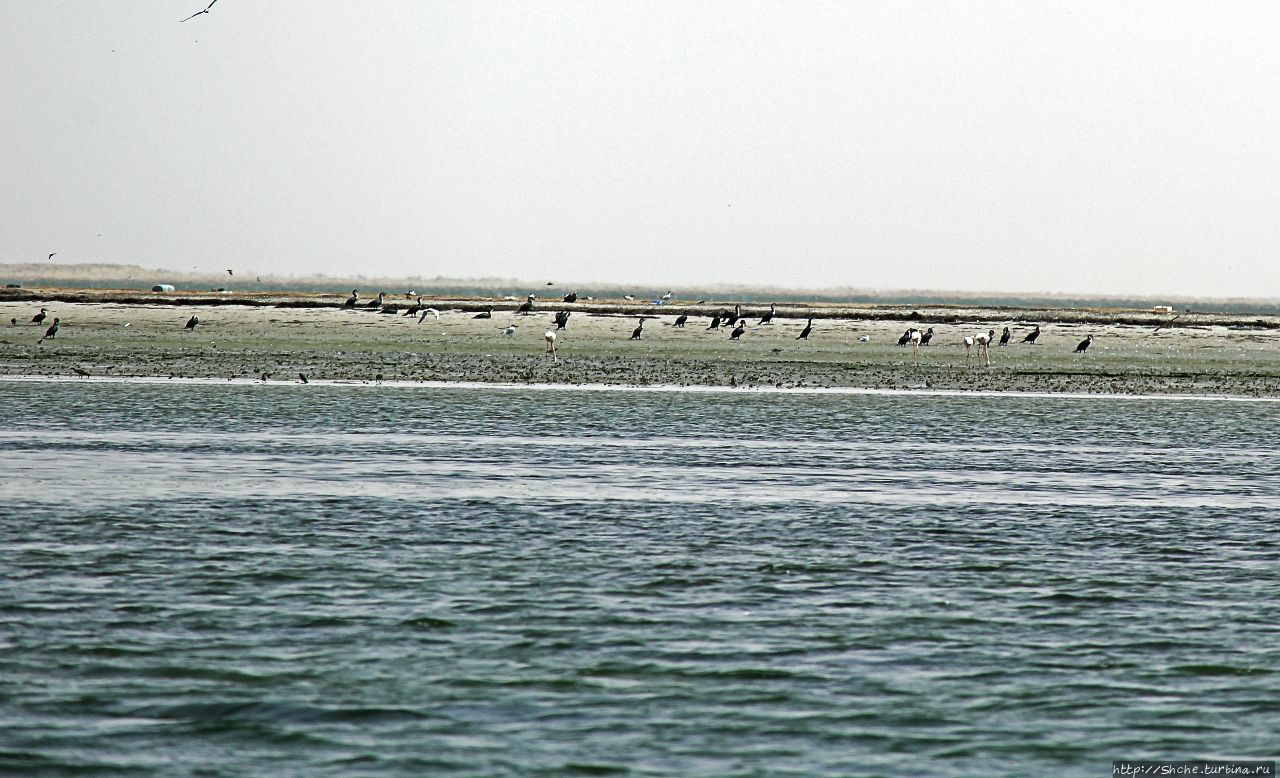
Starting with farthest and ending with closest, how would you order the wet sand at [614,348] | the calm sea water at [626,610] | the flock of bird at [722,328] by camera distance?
the flock of bird at [722,328] < the wet sand at [614,348] < the calm sea water at [626,610]

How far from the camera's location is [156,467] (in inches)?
869

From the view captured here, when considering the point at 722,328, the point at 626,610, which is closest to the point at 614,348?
the point at 722,328

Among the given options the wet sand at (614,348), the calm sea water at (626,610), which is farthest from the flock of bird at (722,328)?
the calm sea water at (626,610)

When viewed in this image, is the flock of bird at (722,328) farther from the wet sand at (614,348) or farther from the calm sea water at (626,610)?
the calm sea water at (626,610)

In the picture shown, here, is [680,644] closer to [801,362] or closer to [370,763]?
[370,763]

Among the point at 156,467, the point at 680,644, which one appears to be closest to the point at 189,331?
the point at 156,467

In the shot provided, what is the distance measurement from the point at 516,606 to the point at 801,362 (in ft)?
123

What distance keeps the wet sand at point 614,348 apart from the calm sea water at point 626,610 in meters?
18.1

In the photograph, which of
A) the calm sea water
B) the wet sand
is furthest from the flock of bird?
the calm sea water

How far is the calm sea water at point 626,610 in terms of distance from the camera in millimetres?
8812

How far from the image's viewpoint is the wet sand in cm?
4294

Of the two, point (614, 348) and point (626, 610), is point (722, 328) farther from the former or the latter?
point (626, 610)

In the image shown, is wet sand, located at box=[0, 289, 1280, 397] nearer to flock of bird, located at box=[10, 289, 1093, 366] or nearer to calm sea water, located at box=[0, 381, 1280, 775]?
flock of bird, located at box=[10, 289, 1093, 366]

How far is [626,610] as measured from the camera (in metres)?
12.3
